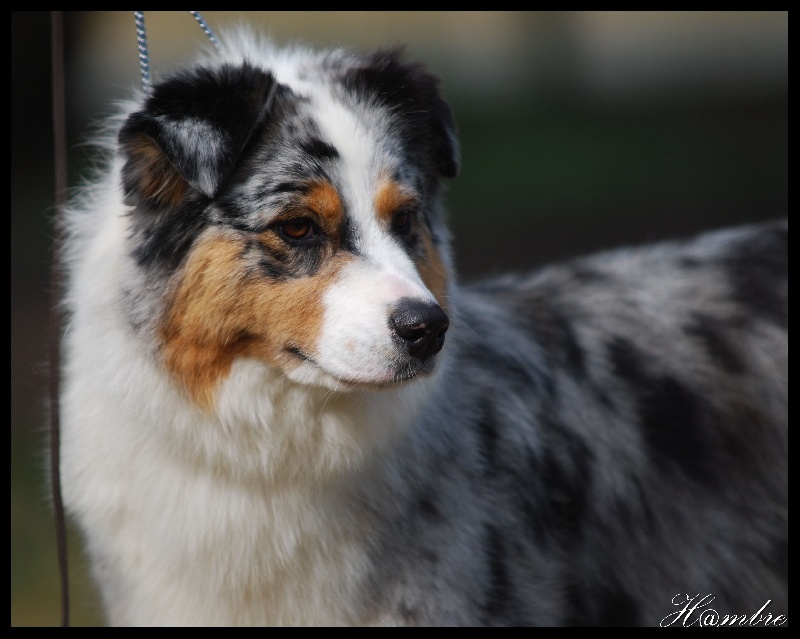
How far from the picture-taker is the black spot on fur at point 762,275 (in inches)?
196

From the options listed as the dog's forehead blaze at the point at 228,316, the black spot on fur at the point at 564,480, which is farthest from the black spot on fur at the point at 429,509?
the dog's forehead blaze at the point at 228,316

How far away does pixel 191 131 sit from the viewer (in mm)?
3604

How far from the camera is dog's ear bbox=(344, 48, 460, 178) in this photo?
4.04 metres

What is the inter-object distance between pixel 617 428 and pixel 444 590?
123 cm

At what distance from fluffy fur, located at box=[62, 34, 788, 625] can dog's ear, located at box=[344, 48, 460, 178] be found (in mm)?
12

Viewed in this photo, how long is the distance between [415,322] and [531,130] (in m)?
15.1

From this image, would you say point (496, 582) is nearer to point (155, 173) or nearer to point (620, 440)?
point (620, 440)

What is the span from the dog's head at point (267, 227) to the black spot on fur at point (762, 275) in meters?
2.01

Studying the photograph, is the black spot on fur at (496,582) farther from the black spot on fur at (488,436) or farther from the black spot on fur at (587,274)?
the black spot on fur at (587,274)

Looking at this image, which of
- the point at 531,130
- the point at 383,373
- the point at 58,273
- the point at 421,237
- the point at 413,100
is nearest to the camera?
the point at 383,373

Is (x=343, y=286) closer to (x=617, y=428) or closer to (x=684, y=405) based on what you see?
(x=617, y=428)

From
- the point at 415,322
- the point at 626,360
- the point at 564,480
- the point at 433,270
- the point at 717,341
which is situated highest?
the point at 415,322

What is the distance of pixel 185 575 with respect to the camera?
394 cm

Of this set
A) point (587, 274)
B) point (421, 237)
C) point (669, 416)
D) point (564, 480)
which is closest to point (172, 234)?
point (421, 237)
